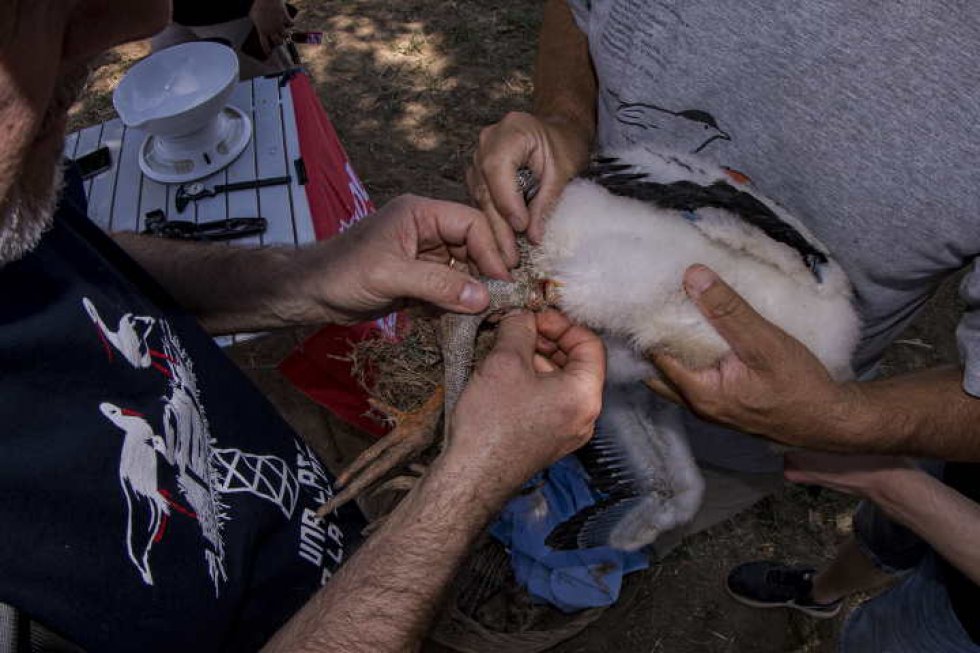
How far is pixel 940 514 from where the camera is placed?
5.36ft

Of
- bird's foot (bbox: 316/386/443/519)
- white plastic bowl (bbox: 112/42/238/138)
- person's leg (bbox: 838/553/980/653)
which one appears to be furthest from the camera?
white plastic bowl (bbox: 112/42/238/138)

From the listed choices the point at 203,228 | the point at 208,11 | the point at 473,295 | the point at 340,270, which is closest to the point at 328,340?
the point at 203,228

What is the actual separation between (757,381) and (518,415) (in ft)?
1.66

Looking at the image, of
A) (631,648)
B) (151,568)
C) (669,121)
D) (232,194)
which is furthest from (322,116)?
(631,648)

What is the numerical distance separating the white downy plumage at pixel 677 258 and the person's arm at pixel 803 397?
2.6 inches

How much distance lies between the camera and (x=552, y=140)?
1803 mm

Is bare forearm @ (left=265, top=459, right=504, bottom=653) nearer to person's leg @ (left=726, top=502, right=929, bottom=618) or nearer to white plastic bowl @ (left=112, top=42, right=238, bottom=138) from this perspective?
person's leg @ (left=726, top=502, right=929, bottom=618)

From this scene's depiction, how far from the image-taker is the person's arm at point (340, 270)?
167 centimetres

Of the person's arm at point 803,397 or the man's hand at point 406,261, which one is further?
the man's hand at point 406,261

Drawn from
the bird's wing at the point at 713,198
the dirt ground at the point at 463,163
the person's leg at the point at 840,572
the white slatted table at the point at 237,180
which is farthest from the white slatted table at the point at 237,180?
the person's leg at the point at 840,572

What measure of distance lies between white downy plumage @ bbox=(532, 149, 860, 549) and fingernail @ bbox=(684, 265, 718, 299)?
0.06 meters

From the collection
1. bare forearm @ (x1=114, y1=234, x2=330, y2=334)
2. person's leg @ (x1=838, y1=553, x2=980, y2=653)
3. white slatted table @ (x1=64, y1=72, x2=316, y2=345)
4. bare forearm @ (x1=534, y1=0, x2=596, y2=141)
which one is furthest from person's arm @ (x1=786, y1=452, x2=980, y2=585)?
white slatted table @ (x1=64, y1=72, x2=316, y2=345)

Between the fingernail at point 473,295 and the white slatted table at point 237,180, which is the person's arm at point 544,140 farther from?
the white slatted table at point 237,180

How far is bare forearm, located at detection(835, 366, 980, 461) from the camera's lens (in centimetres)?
144
